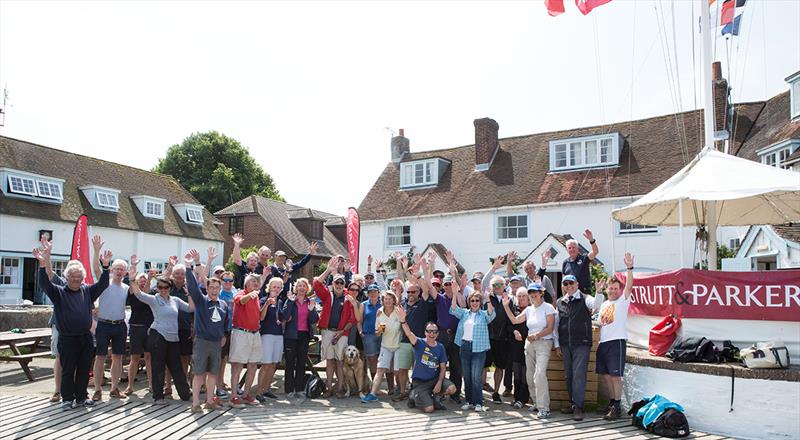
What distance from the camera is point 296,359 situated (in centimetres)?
983

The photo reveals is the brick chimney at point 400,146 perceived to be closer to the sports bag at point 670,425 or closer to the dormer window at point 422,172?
the dormer window at point 422,172

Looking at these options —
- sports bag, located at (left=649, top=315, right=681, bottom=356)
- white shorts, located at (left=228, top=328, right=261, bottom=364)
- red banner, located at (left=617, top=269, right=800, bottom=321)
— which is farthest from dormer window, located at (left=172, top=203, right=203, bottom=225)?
sports bag, located at (left=649, top=315, right=681, bottom=356)

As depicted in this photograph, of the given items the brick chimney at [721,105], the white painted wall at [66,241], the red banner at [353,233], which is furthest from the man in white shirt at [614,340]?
the white painted wall at [66,241]

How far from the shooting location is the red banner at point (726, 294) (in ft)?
24.6

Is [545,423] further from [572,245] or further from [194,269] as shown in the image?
[194,269]

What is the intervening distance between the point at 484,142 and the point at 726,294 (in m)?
19.7

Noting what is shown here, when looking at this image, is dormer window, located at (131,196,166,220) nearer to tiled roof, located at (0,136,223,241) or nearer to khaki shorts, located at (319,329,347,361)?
tiled roof, located at (0,136,223,241)

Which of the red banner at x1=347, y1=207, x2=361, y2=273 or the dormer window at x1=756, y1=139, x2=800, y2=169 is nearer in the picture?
the red banner at x1=347, y1=207, x2=361, y2=273

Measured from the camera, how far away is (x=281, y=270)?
35.2ft

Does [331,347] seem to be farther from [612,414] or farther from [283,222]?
[283,222]

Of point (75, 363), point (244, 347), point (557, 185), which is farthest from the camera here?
point (557, 185)

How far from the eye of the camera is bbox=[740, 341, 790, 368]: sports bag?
7078 mm

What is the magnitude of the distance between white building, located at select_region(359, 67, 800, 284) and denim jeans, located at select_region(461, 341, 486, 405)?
1353cm

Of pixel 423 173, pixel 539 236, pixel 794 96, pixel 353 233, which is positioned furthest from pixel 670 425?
pixel 423 173
